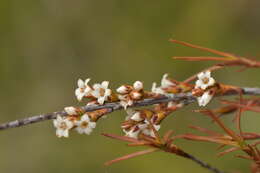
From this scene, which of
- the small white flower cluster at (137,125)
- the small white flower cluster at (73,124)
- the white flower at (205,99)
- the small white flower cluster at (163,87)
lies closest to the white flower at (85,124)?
the small white flower cluster at (73,124)

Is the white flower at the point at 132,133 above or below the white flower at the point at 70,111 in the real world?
below

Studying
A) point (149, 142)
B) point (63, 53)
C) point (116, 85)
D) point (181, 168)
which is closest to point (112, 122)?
point (116, 85)

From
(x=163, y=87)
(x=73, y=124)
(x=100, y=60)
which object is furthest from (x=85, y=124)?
(x=100, y=60)

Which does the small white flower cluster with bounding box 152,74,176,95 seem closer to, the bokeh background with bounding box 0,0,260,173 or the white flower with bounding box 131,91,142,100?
the white flower with bounding box 131,91,142,100

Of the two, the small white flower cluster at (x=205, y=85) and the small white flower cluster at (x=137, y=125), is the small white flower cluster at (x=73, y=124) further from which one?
the small white flower cluster at (x=205, y=85)

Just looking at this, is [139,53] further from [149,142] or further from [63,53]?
[149,142]

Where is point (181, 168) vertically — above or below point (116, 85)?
below

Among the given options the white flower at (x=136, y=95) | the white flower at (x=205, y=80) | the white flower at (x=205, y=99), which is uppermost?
the white flower at (x=136, y=95)
